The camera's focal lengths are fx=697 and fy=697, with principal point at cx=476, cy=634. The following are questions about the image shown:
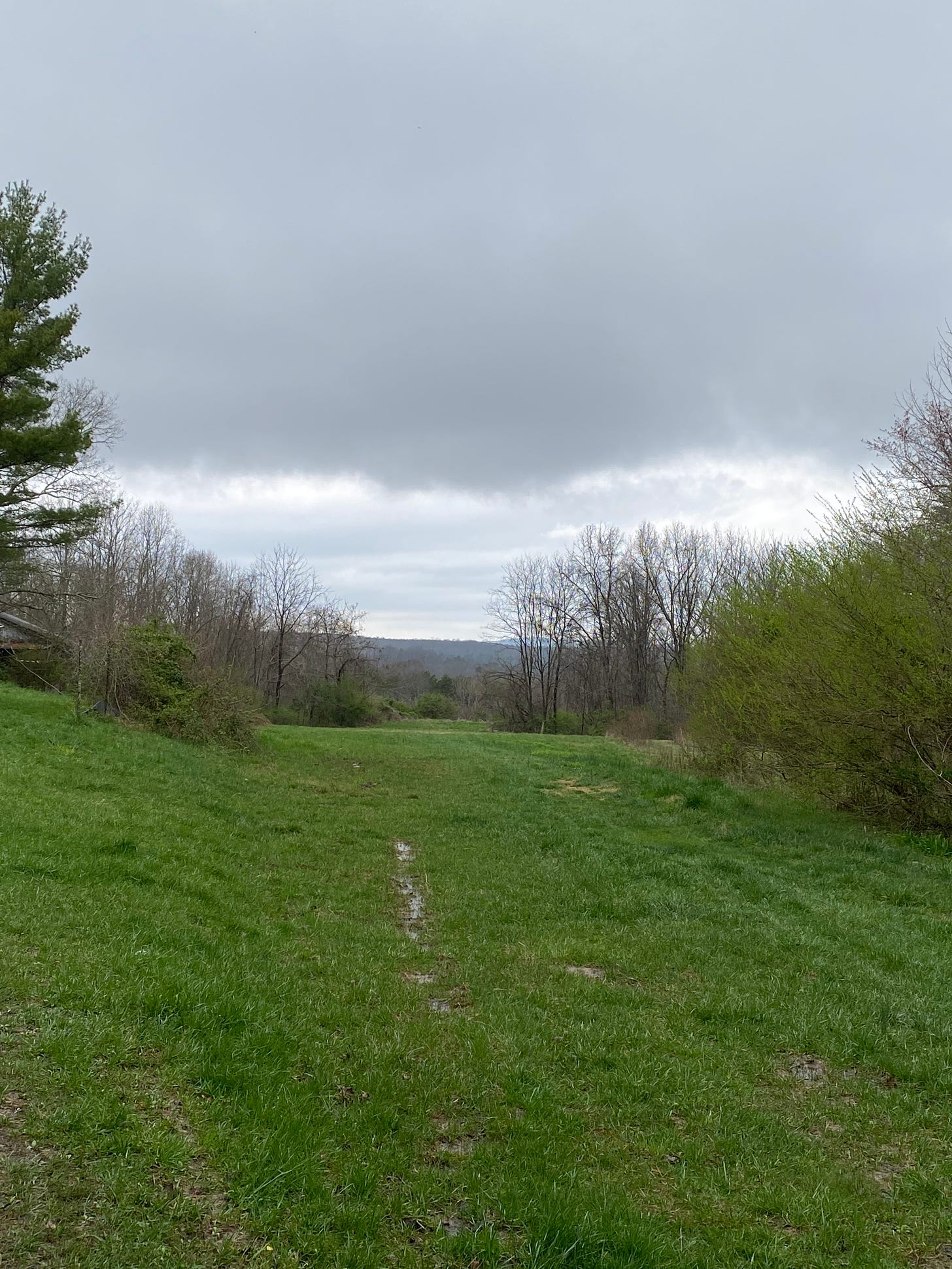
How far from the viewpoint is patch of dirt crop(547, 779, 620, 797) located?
1653cm

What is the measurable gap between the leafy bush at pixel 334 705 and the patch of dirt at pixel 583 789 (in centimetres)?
2915

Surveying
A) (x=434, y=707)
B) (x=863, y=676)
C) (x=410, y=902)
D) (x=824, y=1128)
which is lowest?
(x=434, y=707)

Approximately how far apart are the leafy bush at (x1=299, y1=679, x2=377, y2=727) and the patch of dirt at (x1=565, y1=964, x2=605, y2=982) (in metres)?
40.2

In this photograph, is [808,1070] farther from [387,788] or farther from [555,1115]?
[387,788]

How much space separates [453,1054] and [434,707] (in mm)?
55484

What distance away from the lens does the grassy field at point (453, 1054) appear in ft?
9.53

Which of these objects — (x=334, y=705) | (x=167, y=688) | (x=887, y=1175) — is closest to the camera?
(x=887, y=1175)

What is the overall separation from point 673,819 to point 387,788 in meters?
6.69

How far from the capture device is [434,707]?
59.8 meters

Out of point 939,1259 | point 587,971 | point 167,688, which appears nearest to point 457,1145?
point 939,1259

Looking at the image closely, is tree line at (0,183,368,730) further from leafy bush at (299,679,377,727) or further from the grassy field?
leafy bush at (299,679,377,727)

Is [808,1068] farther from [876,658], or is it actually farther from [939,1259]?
[876,658]

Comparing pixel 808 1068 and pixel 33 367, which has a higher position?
pixel 33 367

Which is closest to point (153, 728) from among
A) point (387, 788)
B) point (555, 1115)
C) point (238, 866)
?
point (387, 788)
